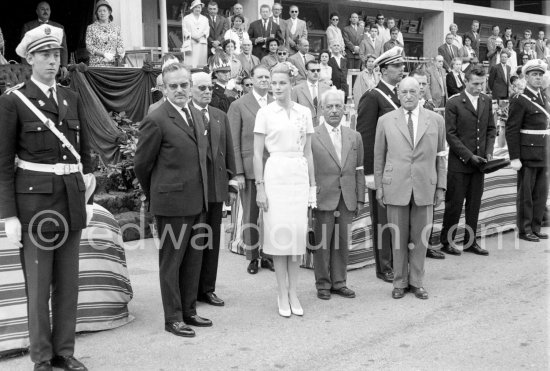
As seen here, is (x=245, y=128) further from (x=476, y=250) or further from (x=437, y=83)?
(x=437, y=83)

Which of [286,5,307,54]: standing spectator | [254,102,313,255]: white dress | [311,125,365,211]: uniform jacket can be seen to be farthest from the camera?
[286,5,307,54]: standing spectator

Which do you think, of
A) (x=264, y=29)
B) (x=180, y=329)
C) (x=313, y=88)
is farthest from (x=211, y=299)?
(x=264, y=29)

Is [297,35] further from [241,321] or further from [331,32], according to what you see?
[241,321]

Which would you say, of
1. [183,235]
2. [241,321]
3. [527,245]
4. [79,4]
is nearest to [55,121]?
[183,235]

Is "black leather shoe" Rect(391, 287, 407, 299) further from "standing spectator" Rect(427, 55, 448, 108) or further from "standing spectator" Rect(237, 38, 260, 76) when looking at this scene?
"standing spectator" Rect(427, 55, 448, 108)

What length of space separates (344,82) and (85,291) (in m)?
10.6

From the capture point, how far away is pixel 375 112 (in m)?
6.82

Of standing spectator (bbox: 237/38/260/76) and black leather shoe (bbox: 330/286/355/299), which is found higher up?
standing spectator (bbox: 237/38/260/76)

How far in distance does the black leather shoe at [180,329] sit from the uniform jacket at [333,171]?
5.52 feet

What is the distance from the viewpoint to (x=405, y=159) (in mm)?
6230

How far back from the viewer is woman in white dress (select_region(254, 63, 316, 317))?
5613mm

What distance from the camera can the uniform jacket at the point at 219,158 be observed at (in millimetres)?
5688

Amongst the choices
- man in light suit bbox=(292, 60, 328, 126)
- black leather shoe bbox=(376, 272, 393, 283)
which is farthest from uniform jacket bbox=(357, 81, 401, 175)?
man in light suit bbox=(292, 60, 328, 126)

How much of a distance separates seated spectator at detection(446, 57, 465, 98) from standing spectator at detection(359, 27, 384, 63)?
6.57ft
